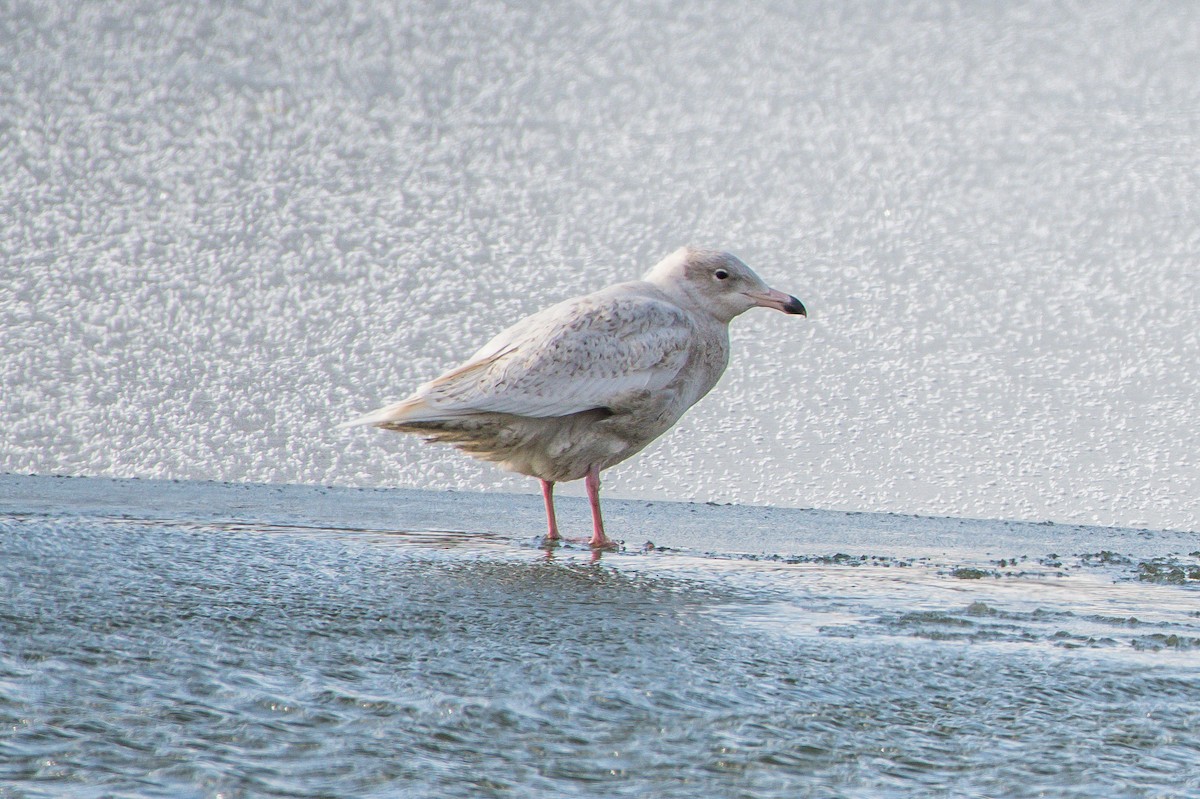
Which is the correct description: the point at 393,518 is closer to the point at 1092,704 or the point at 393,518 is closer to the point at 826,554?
the point at 826,554

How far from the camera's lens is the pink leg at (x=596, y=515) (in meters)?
3.73

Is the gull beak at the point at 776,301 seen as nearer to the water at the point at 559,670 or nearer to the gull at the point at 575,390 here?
the gull at the point at 575,390

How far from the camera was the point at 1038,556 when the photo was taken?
4016 millimetres

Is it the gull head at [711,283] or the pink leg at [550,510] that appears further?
the gull head at [711,283]

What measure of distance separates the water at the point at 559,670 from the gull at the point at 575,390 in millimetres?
309

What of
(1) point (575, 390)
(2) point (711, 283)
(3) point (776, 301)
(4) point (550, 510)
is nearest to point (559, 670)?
(1) point (575, 390)

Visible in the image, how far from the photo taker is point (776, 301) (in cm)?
421

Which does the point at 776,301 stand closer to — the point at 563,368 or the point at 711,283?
the point at 711,283

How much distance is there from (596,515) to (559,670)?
182 cm

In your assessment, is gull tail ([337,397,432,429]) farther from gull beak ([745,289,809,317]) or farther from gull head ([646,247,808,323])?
gull beak ([745,289,809,317])

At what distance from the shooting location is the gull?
367cm

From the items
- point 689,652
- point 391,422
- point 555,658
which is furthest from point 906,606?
point 391,422

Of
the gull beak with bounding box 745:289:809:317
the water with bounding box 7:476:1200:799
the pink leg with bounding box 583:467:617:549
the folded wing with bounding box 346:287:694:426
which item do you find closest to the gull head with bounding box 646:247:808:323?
the gull beak with bounding box 745:289:809:317

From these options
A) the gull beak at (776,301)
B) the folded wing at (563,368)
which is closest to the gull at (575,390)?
the folded wing at (563,368)
